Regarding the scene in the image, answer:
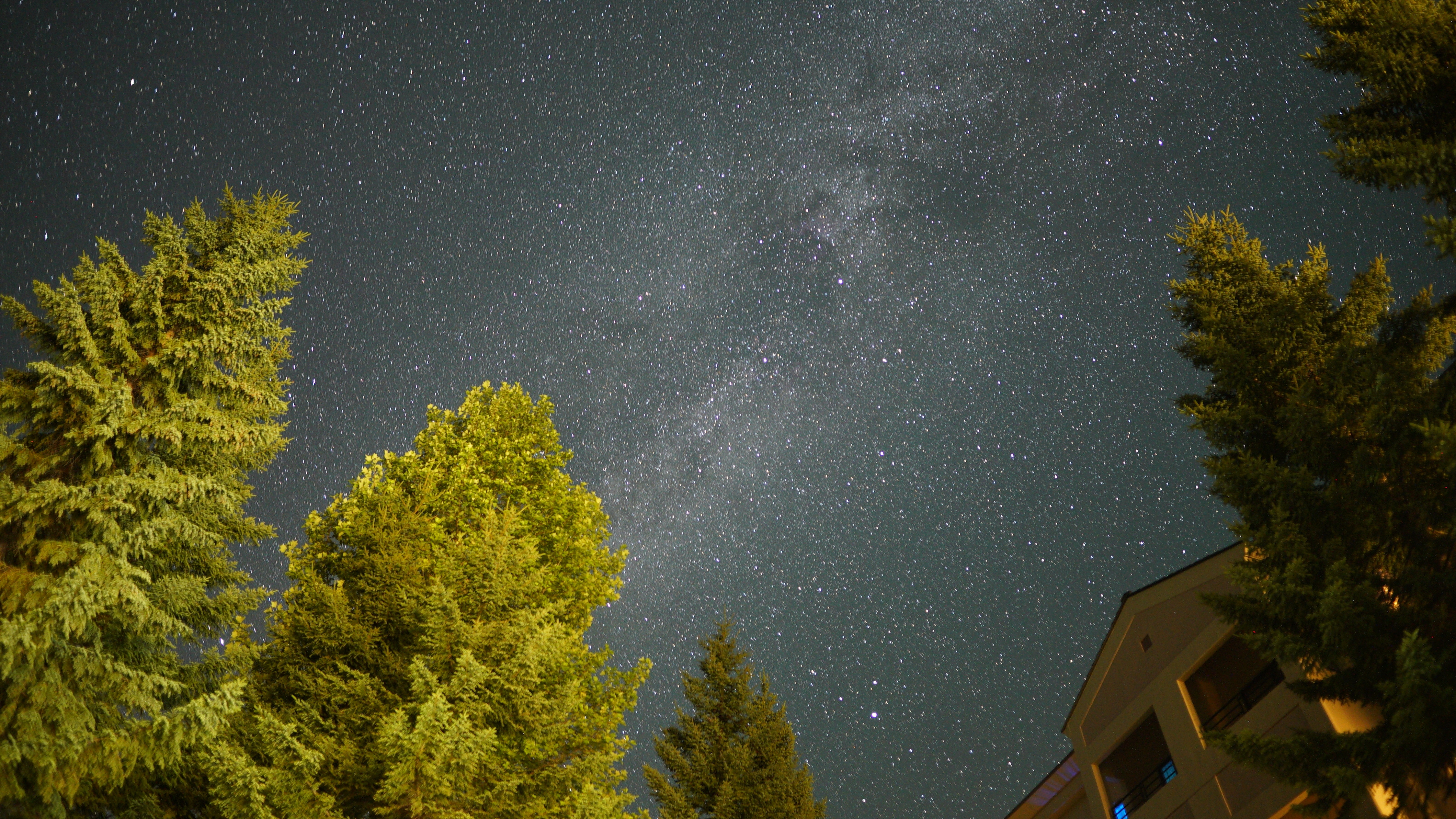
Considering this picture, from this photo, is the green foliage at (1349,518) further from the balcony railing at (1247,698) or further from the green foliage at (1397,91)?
the balcony railing at (1247,698)

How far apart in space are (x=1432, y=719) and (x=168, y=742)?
14465 millimetres

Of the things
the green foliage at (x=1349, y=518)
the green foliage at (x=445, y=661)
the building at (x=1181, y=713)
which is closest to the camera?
the green foliage at (x=1349, y=518)

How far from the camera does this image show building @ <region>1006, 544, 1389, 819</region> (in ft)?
44.7

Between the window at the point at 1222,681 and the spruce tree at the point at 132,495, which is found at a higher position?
the spruce tree at the point at 132,495

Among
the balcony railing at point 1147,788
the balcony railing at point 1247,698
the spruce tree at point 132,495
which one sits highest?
the spruce tree at point 132,495

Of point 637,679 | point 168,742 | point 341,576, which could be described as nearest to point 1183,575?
point 637,679

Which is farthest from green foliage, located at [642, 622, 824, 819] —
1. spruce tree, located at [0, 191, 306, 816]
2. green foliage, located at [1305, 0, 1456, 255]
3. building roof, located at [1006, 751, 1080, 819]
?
green foliage, located at [1305, 0, 1456, 255]

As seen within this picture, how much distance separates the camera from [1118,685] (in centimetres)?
1972

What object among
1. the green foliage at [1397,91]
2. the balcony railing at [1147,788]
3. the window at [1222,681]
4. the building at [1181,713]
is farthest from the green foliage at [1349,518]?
the balcony railing at [1147,788]

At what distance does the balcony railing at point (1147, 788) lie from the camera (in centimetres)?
1847

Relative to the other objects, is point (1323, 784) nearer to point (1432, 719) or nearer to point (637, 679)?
point (1432, 719)

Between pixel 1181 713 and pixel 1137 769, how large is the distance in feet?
15.0

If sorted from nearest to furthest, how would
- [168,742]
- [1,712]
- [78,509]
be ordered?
1. [1,712]
2. [168,742]
3. [78,509]

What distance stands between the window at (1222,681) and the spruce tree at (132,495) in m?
18.7
